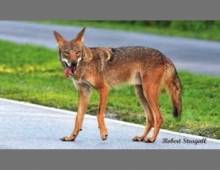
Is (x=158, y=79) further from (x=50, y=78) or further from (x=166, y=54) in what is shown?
(x=50, y=78)

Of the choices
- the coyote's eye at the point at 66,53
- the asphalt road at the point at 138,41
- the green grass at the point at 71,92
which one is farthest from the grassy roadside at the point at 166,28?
the coyote's eye at the point at 66,53

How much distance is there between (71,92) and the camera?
48.7ft

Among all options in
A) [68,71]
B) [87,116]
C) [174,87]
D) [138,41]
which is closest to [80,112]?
[87,116]

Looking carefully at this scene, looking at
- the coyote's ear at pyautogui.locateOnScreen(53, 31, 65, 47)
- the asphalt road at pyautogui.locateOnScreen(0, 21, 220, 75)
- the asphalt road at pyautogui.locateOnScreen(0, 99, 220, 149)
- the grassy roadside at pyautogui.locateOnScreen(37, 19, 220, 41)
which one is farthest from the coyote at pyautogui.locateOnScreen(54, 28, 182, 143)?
the grassy roadside at pyautogui.locateOnScreen(37, 19, 220, 41)

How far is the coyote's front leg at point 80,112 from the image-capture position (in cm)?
1405

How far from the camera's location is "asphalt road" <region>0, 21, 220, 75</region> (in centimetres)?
1516

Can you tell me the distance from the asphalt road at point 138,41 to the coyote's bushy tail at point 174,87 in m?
0.61

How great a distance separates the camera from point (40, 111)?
48.9ft

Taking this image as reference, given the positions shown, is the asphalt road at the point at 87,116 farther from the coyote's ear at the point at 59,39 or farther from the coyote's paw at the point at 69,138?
the coyote's ear at the point at 59,39

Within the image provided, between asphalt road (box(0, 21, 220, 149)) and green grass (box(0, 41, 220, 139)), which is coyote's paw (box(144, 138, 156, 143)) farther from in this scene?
green grass (box(0, 41, 220, 139))

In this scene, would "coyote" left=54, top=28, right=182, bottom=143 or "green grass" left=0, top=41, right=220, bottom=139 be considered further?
"green grass" left=0, top=41, right=220, bottom=139

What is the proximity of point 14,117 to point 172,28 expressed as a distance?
2700mm

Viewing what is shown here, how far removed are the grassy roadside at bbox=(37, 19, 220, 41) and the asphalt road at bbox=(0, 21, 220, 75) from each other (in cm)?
8

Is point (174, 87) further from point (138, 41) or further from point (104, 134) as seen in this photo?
point (138, 41)
